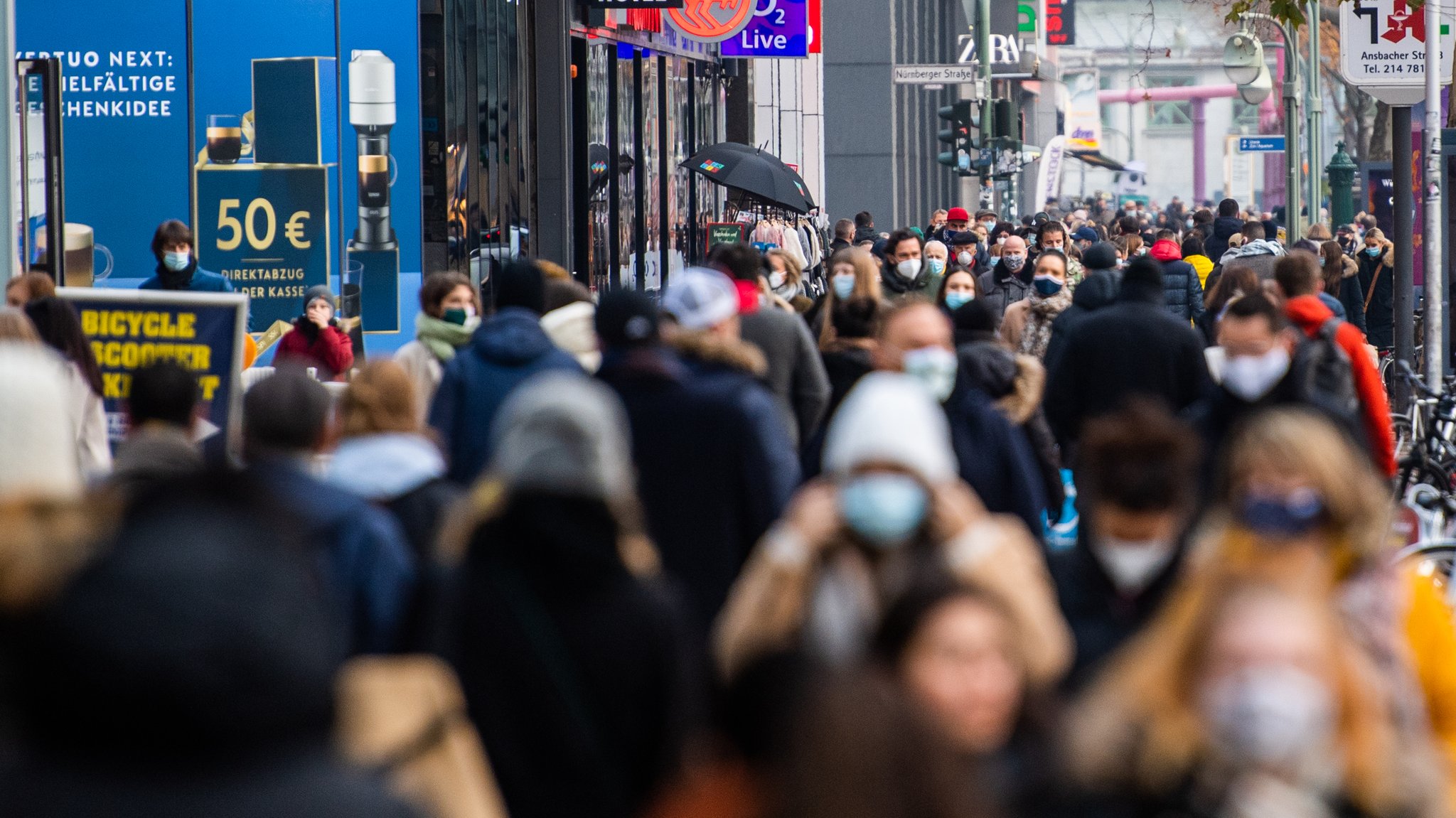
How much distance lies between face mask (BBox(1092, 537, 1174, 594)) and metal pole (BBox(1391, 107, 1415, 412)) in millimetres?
10802

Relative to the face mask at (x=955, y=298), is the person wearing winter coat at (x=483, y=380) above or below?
below

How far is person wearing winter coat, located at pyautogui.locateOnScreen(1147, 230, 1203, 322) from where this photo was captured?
49.1ft

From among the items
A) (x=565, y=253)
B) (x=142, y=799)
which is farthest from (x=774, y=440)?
(x=565, y=253)

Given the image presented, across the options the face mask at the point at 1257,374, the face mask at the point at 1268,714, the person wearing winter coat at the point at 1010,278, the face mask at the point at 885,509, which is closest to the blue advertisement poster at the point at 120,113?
the person wearing winter coat at the point at 1010,278

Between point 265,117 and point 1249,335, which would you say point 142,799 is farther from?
point 265,117

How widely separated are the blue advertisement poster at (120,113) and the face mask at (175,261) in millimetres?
3159

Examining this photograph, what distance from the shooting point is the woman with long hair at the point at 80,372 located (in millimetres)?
8172

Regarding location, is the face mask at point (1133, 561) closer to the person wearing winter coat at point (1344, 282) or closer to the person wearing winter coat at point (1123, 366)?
the person wearing winter coat at point (1123, 366)

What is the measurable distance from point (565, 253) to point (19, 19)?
575 cm

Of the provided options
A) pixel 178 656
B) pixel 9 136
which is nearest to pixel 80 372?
pixel 9 136

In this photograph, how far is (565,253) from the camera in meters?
18.7

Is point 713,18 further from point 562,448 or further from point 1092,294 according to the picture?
point 562,448

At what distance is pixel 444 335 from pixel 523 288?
1.04 meters

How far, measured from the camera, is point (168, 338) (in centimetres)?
869
